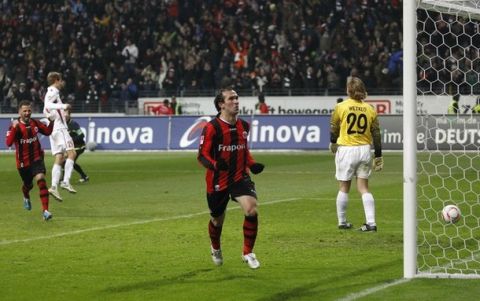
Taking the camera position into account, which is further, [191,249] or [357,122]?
[357,122]

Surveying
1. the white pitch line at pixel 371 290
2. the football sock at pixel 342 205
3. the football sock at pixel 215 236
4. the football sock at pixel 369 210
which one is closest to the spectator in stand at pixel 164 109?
the football sock at pixel 342 205

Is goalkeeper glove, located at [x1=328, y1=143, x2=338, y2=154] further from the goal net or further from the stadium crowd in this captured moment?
the stadium crowd

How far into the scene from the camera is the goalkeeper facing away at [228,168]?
10.6m

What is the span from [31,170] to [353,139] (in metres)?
5.27

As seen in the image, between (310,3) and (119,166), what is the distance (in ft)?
46.3

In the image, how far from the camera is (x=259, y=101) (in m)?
36.9

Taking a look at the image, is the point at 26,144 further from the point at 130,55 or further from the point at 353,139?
the point at 130,55

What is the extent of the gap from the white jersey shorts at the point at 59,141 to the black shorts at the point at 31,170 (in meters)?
3.08

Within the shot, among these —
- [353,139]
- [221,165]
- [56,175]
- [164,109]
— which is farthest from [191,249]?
[164,109]

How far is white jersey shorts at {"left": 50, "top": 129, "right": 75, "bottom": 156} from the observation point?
64.8ft

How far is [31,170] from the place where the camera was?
1648 centimetres

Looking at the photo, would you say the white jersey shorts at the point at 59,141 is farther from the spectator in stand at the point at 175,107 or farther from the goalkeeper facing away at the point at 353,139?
the spectator in stand at the point at 175,107

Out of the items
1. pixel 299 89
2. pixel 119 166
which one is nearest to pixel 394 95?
pixel 299 89

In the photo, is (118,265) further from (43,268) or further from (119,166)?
(119,166)
